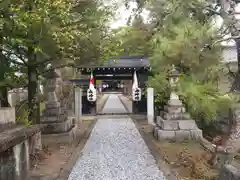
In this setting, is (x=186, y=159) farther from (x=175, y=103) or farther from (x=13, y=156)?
(x=13, y=156)

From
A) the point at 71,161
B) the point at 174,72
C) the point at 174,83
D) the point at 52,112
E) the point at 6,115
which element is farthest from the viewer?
→ the point at 174,83

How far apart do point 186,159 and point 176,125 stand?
116 inches

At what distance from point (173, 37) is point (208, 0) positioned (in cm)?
284

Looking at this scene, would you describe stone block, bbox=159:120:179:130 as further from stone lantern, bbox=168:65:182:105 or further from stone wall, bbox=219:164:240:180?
stone wall, bbox=219:164:240:180

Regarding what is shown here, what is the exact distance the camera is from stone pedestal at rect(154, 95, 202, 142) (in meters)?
9.61

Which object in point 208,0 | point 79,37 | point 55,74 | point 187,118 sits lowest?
point 187,118

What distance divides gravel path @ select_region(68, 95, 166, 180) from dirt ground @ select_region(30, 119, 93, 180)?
36 centimetres

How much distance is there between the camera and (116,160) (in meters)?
7.15

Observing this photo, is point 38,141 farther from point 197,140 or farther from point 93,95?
point 93,95

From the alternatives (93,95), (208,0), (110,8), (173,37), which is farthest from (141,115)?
(208,0)

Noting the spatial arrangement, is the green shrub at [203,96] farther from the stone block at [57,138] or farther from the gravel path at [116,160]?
the stone block at [57,138]

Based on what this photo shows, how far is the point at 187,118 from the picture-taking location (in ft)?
32.6

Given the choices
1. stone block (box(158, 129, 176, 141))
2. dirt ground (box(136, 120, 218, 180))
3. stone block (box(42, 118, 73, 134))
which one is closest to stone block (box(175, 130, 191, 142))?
stone block (box(158, 129, 176, 141))

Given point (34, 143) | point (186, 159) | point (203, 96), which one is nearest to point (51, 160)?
point (34, 143)
